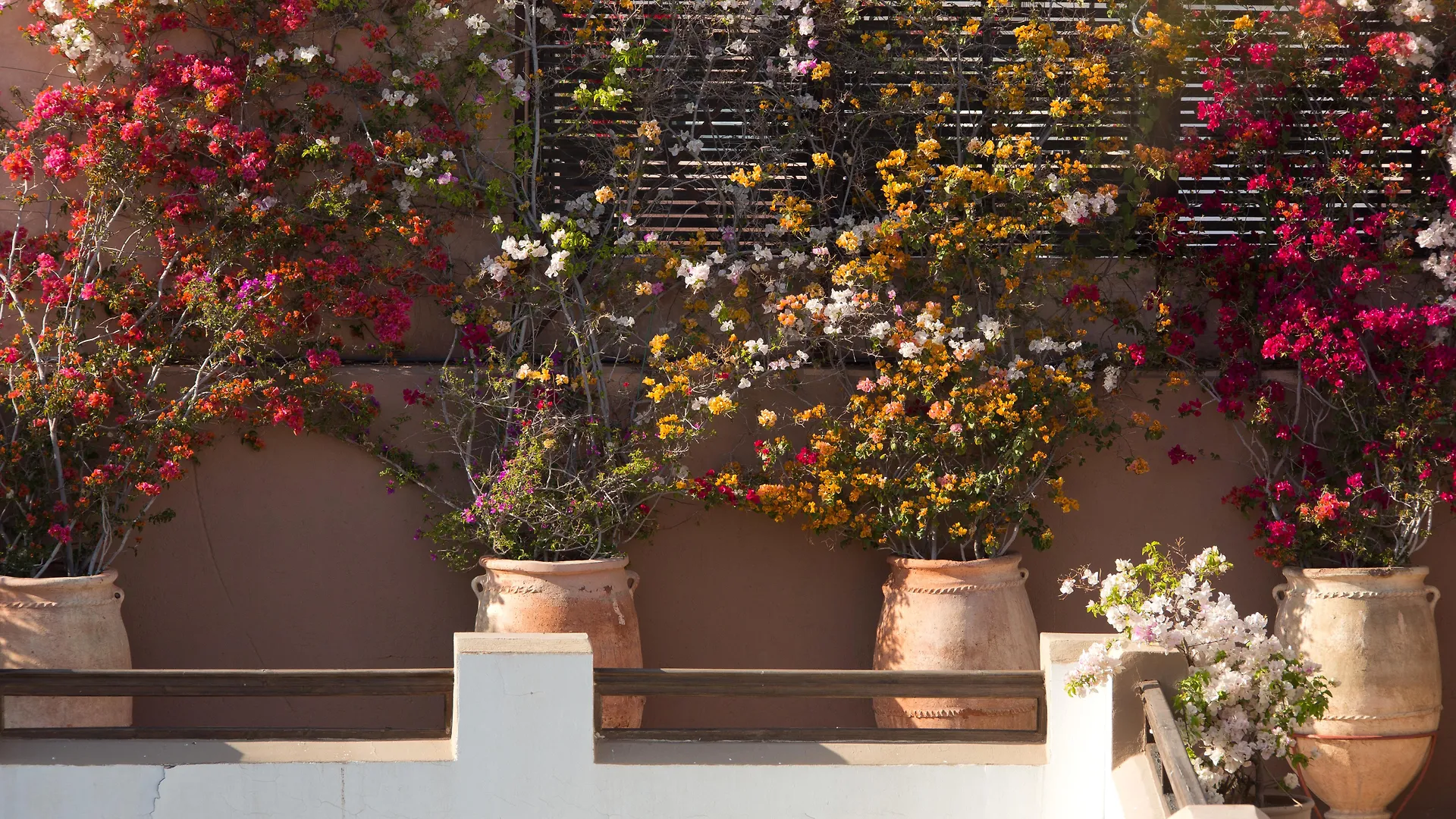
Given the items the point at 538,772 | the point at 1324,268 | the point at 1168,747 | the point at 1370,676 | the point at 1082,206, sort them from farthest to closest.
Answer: the point at 1324,268 → the point at 1082,206 → the point at 1370,676 → the point at 538,772 → the point at 1168,747

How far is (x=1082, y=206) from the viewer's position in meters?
4.68

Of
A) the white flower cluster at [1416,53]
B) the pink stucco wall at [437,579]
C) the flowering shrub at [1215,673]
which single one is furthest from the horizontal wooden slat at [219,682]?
the white flower cluster at [1416,53]

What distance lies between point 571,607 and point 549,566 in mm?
149

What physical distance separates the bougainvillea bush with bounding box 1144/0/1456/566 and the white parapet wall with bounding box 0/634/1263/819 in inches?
60.6

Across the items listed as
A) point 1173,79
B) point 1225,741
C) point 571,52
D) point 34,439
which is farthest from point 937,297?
point 34,439

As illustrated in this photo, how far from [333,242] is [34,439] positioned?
1139mm

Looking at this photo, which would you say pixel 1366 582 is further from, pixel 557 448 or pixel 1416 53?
pixel 557 448

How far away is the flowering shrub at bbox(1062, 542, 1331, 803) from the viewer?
10.7 feet

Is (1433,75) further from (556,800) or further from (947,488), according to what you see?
(556,800)

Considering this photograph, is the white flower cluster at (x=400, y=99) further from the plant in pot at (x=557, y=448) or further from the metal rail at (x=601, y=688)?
the metal rail at (x=601, y=688)

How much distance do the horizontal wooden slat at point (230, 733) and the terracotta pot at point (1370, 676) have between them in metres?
2.80

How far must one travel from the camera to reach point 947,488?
4.57 m

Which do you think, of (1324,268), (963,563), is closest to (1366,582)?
(1324,268)

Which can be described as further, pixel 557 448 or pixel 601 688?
pixel 557 448
